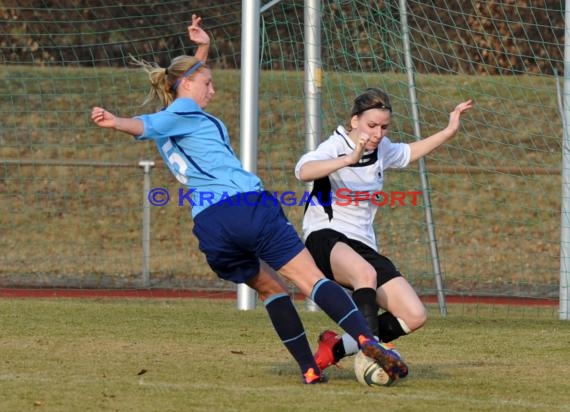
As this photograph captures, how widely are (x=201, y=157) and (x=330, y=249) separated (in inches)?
39.1

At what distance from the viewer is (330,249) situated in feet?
19.7

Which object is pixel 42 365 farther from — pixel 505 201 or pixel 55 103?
pixel 55 103

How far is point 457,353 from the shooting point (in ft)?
23.2

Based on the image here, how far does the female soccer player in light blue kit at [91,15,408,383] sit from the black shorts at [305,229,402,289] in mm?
539

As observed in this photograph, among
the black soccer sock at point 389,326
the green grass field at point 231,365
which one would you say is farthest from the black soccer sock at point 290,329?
the black soccer sock at point 389,326

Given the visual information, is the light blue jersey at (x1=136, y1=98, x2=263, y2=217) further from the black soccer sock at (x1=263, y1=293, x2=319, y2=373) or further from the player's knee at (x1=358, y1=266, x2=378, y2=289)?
the player's knee at (x1=358, y1=266, x2=378, y2=289)

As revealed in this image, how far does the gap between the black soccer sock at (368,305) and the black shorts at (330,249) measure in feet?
0.82

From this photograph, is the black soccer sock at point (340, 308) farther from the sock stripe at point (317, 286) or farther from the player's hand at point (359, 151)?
the player's hand at point (359, 151)

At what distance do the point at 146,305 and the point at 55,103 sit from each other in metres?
9.11

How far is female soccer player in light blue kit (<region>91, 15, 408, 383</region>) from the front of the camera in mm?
5273

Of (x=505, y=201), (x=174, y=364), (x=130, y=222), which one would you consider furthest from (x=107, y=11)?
(x=174, y=364)

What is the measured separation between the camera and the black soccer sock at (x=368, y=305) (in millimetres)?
5785

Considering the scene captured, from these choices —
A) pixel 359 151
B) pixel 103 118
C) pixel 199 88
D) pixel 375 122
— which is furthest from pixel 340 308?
pixel 103 118

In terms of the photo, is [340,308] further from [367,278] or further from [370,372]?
[367,278]
